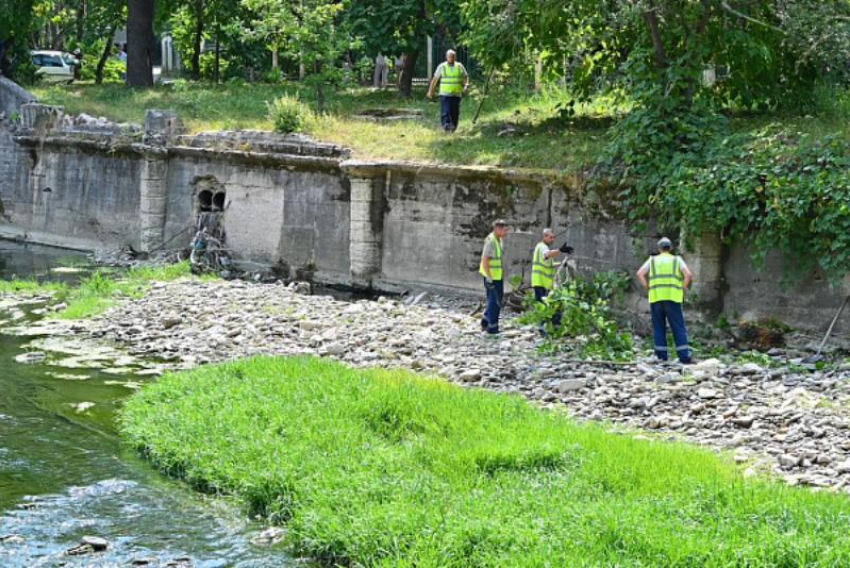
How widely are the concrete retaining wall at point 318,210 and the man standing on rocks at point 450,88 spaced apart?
2187 millimetres

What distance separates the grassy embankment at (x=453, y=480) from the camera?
922cm

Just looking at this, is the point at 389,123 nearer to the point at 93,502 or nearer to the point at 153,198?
the point at 153,198

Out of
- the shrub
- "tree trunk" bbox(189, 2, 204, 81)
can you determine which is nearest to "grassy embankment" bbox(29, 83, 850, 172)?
"tree trunk" bbox(189, 2, 204, 81)

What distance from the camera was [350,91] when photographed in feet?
105

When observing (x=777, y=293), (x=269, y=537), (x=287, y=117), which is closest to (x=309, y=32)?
(x=287, y=117)

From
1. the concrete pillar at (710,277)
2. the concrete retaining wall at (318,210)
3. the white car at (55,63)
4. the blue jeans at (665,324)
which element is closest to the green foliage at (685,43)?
the concrete retaining wall at (318,210)

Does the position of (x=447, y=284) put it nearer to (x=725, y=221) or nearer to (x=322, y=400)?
(x=725, y=221)

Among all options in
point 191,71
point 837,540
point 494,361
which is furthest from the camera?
point 191,71

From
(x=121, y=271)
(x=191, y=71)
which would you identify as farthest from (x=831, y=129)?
(x=191, y=71)

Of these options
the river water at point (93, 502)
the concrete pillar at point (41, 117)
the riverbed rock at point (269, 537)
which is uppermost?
the concrete pillar at point (41, 117)

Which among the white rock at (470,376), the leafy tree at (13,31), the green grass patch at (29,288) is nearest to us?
the white rock at (470,376)

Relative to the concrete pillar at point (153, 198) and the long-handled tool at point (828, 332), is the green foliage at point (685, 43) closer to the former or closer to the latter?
the long-handled tool at point (828, 332)

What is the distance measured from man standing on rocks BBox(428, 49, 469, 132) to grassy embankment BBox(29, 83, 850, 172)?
0.86 ft

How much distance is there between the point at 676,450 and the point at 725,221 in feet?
21.6
